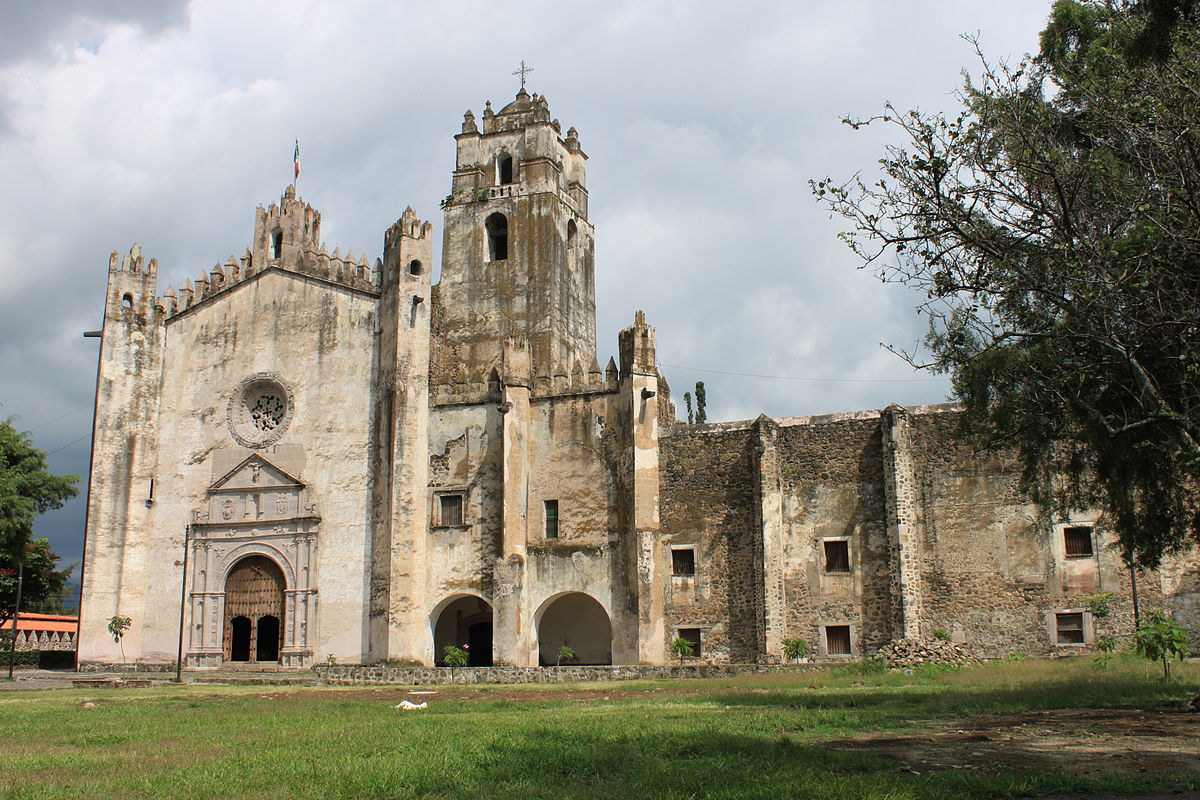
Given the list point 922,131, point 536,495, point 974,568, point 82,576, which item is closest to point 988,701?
point 922,131

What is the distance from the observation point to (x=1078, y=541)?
1037 inches

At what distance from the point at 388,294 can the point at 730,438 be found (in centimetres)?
1158

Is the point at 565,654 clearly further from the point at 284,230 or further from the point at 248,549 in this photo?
the point at 284,230

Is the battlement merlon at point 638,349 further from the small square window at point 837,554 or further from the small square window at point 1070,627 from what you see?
the small square window at point 1070,627

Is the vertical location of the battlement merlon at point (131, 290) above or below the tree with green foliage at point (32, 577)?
above

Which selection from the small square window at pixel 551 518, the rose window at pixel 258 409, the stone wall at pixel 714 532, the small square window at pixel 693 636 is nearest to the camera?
the stone wall at pixel 714 532

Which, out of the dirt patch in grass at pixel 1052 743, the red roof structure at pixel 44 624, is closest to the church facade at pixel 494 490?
the red roof structure at pixel 44 624

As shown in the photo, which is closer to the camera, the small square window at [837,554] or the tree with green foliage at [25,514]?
the small square window at [837,554]

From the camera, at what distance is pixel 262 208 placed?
121ft

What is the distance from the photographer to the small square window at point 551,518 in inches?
1216

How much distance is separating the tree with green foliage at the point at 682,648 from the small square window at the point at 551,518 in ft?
15.5

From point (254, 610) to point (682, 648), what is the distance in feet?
44.4

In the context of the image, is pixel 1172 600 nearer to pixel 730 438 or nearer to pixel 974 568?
pixel 974 568

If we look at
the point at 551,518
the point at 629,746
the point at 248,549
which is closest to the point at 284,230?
the point at 248,549
